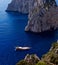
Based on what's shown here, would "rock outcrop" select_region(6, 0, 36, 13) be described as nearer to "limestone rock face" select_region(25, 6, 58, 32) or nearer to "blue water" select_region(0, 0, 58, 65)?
"blue water" select_region(0, 0, 58, 65)

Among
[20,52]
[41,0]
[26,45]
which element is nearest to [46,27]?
[41,0]

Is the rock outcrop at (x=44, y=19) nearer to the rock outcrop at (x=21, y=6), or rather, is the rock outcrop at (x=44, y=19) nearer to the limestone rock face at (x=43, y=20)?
the limestone rock face at (x=43, y=20)

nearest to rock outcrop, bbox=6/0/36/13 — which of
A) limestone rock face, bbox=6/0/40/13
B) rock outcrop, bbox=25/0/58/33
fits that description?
limestone rock face, bbox=6/0/40/13

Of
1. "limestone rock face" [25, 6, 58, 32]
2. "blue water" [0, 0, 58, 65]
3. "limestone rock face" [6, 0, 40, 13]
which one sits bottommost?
"blue water" [0, 0, 58, 65]

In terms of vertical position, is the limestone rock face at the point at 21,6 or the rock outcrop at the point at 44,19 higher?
the limestone rock face at the point at 21,6

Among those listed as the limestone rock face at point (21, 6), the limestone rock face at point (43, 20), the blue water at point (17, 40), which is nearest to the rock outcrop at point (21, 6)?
the limestone rock face at point (21, 6)

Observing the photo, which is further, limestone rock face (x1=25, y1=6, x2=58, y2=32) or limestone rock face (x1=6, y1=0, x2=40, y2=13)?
limestone rock face (x1=6, y1=0, x2=40, y2=13)

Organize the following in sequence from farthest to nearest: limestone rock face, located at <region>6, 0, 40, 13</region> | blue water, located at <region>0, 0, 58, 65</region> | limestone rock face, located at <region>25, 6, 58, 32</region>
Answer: limestone rock face, located at <region>6, 0, 40, 13</region> → limestone rock face, located at <region>25, 6, 58, 32</region> → blue water, located at <region>0, 0, 58, 65</region>

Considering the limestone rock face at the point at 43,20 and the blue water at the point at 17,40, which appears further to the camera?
the limestone rock face at the point at 43,20

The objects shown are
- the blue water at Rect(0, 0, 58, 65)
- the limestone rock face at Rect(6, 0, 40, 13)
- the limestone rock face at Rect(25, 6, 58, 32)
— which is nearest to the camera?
the blue water at Rect(0, 0, 58, 65)

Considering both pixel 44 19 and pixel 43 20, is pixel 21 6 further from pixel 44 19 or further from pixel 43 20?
pixel 43 20
